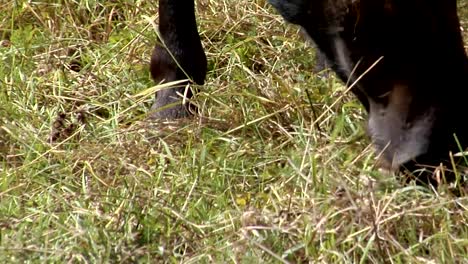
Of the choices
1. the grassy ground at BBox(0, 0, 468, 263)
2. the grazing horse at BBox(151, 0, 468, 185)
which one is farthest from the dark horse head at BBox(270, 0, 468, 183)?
the grassy ground at BBox(0, 0, 468, 263)

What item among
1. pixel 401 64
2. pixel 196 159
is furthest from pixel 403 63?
pixel 196 159

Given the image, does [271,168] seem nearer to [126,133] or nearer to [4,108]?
[126,133]

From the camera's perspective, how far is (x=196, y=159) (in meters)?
3.82

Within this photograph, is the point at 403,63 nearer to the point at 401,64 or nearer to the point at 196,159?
the point at 401,64

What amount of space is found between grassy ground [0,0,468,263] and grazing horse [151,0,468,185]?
0.48ft

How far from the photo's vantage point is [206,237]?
329 cm

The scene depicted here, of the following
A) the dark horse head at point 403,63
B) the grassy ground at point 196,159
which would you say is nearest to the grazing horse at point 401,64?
the dark horse head at point 403,63

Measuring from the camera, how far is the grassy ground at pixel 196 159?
316cm

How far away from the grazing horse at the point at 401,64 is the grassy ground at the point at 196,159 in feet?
0.48

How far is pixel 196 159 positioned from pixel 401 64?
2.91 feet

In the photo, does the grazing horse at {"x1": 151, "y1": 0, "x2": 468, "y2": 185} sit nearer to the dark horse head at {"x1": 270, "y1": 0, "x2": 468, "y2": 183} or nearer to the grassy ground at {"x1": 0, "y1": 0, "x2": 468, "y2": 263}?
the dark horse head at {"x1": 270, "y1": 0, "x2": 468, "y2": 183}

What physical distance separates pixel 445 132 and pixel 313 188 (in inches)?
16.3

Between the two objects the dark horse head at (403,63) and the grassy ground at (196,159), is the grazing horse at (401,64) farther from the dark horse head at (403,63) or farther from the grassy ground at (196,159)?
the grassy ground at (196,159)

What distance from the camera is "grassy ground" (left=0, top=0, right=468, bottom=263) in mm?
3162
